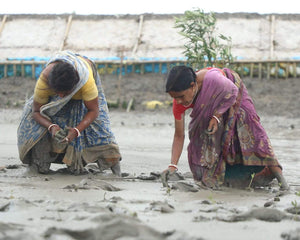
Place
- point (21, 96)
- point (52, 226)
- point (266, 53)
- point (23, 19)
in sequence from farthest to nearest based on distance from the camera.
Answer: point (23, 19) → point (266, 53) → point (21, 96) → point (52, 226)

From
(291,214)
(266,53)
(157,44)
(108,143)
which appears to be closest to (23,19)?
(157,44)

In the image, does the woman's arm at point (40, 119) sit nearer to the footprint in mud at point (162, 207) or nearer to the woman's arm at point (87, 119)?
the woman's arm at point (87, 119)

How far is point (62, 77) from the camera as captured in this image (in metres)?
4.34

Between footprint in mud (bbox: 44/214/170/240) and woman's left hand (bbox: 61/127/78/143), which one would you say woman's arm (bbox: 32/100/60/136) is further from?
footprint in mud (bbox: 44/214/170/240)

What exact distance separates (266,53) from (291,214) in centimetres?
1568

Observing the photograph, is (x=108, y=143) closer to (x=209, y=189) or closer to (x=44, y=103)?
(x=44, y=103)

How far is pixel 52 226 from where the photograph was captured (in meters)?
2.74

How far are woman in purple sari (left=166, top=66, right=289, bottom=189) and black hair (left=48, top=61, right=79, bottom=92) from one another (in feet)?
2.72

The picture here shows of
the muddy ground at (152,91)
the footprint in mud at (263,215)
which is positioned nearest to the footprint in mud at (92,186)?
the footprint in mud at (263,215)

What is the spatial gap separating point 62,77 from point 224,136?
1316mm

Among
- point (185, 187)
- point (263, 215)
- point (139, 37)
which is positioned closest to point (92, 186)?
point (185, 187)

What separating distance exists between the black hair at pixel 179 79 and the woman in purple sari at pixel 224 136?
16cm

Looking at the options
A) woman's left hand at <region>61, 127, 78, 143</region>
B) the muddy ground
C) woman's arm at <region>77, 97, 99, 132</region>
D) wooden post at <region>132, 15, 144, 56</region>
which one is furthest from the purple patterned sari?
wooden post at <region>132, 15, 144, 56</region>

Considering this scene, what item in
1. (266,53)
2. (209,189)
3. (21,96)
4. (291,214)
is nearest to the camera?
(291,214)
